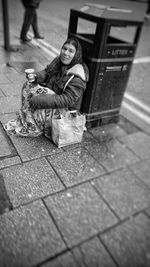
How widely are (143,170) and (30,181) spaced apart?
4.25 ft

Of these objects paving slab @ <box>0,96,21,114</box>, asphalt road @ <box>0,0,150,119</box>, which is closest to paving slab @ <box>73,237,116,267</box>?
paving slab @ <box>0,96,21,114</box>

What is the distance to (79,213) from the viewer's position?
7.06 feet

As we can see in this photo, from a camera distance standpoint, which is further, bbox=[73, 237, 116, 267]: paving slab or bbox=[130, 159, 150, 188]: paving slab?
bbox=[130, 159, 150, 188]: paving slab

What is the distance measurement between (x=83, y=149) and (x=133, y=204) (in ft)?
3.02

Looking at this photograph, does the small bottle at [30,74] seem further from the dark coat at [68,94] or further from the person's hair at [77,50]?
the person's hair at [77,50]

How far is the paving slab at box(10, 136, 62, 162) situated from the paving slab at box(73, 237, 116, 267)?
3.77ft

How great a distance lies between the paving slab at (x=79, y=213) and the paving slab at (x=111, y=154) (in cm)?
50

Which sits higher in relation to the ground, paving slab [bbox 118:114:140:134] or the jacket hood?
the jacket hood

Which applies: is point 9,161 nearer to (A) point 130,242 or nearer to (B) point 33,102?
(B) point 33,102

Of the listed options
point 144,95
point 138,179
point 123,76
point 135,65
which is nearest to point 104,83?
point 123,76

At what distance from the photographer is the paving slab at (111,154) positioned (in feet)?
9.17

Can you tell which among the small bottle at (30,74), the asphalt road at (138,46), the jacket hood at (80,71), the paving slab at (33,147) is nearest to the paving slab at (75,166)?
the paving slab at (33,147)

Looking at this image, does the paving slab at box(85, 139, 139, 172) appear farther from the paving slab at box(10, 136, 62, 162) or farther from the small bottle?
the small bottle

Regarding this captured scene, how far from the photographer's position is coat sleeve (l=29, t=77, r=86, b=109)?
266 cm
